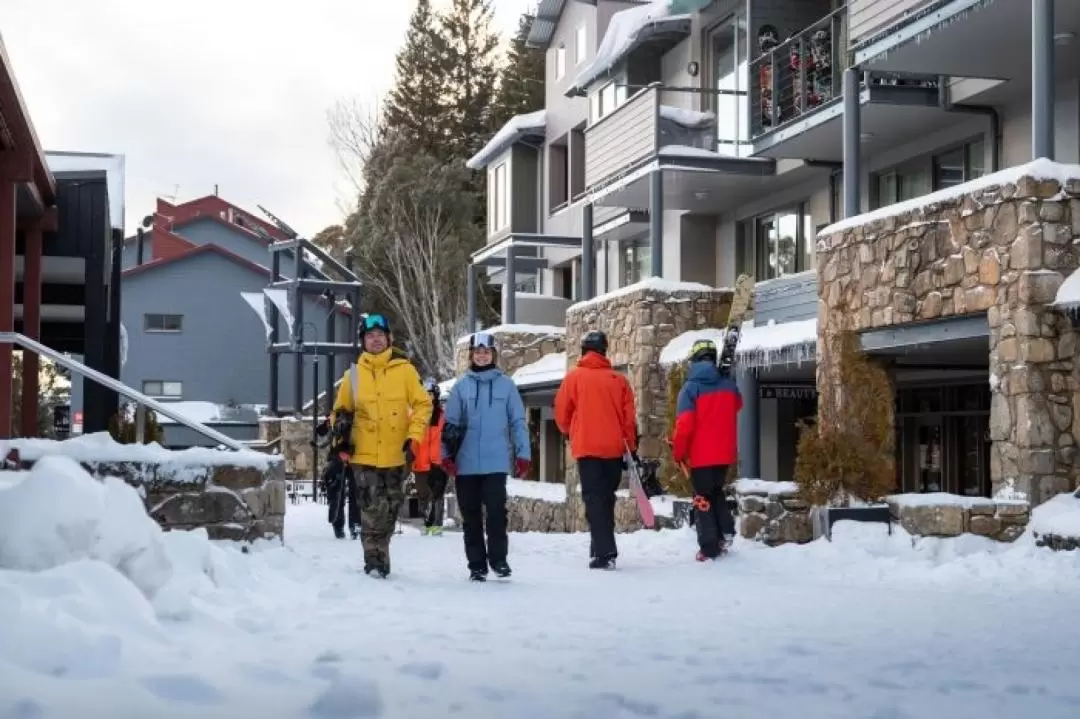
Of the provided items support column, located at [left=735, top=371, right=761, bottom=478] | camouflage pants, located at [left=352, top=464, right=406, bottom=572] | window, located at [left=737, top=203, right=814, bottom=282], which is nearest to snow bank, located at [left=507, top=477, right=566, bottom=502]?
support column, located at [left=735, top=371, right=761, bottom=478]

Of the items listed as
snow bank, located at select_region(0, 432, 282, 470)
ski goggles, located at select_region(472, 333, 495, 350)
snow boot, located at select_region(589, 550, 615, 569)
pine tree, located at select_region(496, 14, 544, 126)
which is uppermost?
pine tree, located at select_region(496, 14, 544, 126)

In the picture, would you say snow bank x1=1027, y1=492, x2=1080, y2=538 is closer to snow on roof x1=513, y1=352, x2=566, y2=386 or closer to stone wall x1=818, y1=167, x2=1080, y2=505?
stone wall x1=818, y1=167, x2=1080, y2=505

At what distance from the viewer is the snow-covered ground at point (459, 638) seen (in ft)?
15.1

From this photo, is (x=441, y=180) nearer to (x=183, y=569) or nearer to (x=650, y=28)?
(x=650, y=28)

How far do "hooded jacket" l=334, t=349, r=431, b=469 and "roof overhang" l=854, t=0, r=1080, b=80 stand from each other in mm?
7488

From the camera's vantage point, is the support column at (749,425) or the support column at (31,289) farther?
the support column at (749,425)

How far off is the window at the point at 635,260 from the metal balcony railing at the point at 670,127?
3.54 m

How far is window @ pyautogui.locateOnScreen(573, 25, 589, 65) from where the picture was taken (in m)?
30.2

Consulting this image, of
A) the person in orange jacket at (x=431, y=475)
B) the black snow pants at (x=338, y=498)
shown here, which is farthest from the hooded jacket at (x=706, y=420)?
the black snow pants at (x=338, y=498)

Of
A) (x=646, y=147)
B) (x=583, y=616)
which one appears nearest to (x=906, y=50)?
(x=646, y=147)

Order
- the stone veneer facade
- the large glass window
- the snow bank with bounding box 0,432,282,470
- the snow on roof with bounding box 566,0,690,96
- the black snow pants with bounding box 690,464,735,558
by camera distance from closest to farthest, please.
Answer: the snow bank with bounding box 0,432,282,470
the black snow pants with bounding box 690,464,735,558
the stone veneer facade
the large glass window
the snow on roof with bounding box 566,0,690,96

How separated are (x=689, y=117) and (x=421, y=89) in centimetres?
3487

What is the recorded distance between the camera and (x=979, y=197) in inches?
481

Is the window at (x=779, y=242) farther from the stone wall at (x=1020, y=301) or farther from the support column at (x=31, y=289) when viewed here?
the support column at (x=31, y=289)
